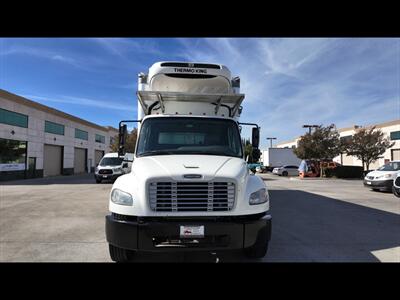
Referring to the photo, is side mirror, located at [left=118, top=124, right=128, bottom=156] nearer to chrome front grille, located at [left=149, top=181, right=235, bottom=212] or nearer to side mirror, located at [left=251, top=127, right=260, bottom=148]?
chrome front grille, located at [left=149, top=181, right=235, bottom=212]

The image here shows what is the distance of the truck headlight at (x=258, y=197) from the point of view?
4.84 m

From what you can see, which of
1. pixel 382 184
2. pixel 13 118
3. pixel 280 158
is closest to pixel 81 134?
pixel 13 118

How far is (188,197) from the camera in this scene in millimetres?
4672

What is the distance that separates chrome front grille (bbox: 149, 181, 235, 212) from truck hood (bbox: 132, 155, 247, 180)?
0.41 feet

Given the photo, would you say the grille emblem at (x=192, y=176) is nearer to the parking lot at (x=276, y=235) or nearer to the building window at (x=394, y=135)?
the parking lot at (x=276, y=235)

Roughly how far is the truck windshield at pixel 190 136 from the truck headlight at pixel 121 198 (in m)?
1.08

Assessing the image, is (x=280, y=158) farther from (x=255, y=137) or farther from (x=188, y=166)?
(x=188, y=166)

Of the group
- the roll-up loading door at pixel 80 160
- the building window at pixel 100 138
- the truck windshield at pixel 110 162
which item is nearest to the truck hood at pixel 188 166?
the truck windshield at pixel 110 162

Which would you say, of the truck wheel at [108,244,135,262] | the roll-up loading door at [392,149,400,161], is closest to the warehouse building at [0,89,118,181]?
the truck wheel at [108,244,135,262]

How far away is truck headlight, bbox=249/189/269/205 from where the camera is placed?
4844 millimetres

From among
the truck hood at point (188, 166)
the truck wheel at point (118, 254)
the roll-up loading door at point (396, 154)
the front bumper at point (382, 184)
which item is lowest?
the truck wheel at point (118, 254)

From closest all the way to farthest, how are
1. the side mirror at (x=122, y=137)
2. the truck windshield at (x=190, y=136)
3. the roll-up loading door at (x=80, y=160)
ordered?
1. the truck windshield at (x=190, y=136)
2. the side mirror at (x=122, y=137)
3. the roll-up loading door at (x=80, y=160)
